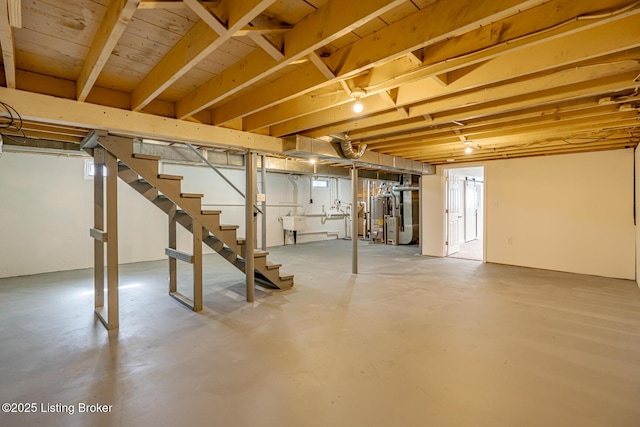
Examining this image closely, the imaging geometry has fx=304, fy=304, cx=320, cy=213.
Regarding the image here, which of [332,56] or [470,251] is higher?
[332,56]

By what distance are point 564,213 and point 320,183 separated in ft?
21.0

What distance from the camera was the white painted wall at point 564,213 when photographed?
4.77 m

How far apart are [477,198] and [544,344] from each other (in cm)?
811

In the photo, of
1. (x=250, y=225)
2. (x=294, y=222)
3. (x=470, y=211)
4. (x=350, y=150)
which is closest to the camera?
(x=250, y=225)

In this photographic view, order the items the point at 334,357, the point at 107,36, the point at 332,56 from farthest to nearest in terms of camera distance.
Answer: the point at 334,357 < the point at 332,56 < the point at 107,36

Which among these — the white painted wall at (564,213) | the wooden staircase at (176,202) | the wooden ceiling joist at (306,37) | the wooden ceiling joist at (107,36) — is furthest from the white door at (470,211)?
the wooden ceiling joist at (107,36)

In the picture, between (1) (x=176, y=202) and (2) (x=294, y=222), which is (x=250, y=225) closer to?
(1) (x=176, y=202)

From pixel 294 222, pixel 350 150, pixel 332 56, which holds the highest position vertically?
pixel 332 56

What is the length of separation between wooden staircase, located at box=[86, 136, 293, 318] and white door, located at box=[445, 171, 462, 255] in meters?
4.37

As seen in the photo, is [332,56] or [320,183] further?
[320,183]

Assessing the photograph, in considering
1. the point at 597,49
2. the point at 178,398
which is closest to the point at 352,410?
the point at 178,398

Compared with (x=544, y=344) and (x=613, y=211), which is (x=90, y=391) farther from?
(x=613, y=211)

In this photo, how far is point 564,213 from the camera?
5.26 metres

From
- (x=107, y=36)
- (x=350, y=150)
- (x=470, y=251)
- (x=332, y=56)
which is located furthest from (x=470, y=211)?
(x=107, y=36)
